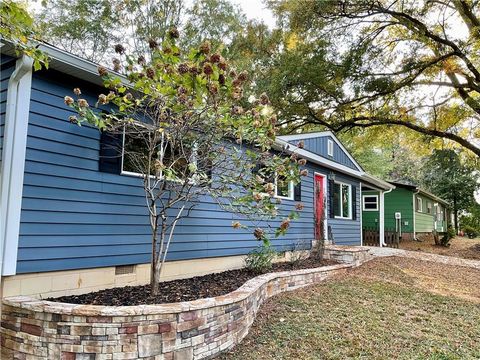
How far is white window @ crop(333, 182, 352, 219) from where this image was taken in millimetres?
11000

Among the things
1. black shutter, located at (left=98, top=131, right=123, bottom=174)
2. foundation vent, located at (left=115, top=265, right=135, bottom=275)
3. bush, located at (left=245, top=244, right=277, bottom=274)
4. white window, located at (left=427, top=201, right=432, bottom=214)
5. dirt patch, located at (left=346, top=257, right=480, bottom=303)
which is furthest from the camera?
white window, located at (left=427, top=201, right=432, bottom=214)

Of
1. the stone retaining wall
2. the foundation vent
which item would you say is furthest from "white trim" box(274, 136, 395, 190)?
the stone retaining wall

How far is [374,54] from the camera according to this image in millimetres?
11203

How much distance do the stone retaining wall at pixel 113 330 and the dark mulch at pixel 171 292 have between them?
464mm

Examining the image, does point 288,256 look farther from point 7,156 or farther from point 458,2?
point 458,2

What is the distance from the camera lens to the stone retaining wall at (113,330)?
118 inches

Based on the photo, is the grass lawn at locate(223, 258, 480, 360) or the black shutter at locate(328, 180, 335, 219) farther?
the black shutter at locate(328, 180, 335, 219)

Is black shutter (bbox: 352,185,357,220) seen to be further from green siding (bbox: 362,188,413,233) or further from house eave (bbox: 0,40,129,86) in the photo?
house eave (bbox: 0,40,129,86)

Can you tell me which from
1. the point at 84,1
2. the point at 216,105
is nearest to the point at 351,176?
the point at 216,105

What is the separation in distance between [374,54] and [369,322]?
364 inches

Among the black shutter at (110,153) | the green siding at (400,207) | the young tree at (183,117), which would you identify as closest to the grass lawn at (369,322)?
the young tree at (183,117)

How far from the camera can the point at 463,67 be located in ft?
37.4

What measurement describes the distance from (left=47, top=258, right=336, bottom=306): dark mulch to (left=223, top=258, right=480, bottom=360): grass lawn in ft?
2.16

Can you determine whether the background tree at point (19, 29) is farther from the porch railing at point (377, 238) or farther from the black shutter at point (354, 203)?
the porch railing at point (377, 238)
